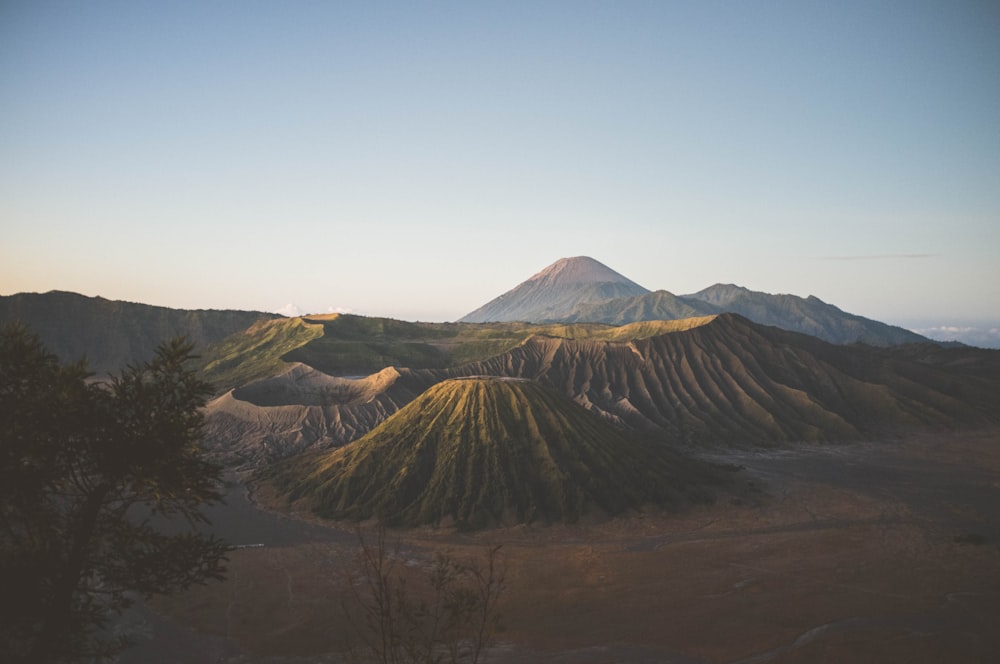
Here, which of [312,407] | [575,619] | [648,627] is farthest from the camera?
[312,407]

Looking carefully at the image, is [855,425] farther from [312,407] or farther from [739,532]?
[312,407]

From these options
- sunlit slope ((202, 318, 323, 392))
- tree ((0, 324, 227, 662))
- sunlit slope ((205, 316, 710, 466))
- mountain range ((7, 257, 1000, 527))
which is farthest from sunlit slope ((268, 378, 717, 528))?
sunlit slope ((202, 318, 323, 392))

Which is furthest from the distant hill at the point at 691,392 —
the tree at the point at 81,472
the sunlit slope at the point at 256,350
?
the tree at the point at 81,472

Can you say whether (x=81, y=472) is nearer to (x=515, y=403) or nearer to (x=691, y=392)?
(x=515, y=403)

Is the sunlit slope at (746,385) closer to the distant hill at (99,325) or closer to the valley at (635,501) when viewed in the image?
the valley at (635,501)

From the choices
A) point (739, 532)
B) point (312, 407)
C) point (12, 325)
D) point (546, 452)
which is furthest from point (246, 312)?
point (12, 325)

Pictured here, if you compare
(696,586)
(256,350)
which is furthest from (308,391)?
(696,586)
